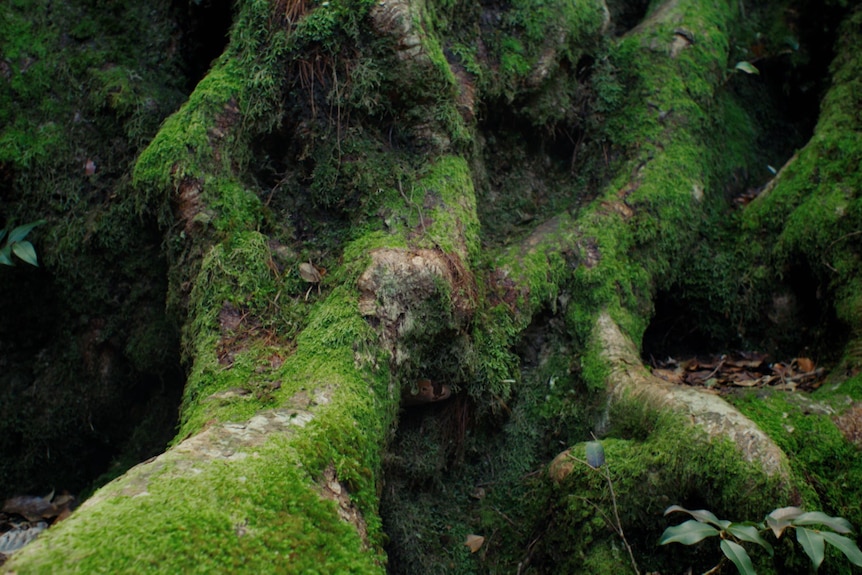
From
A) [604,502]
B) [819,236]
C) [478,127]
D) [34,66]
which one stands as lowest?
[604,502]

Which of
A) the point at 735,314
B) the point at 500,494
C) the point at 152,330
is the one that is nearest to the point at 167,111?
the point at 152,330

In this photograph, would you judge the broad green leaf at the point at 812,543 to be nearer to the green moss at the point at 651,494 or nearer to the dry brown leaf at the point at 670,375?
the green moss at the point at 651,494

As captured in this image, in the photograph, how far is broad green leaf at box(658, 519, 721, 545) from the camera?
2582 mm

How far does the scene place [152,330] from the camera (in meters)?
4.54

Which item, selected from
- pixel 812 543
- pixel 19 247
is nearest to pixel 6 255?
pixel 19 247

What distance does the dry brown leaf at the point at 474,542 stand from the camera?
3717 millimetres

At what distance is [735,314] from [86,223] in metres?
4.91

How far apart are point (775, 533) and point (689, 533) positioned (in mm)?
360

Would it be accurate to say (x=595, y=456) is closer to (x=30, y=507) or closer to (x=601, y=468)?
(x=601, y=468)

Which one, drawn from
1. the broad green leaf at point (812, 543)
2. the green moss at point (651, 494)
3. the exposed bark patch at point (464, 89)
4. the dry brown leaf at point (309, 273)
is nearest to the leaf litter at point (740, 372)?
the green moss at point (651, 494)

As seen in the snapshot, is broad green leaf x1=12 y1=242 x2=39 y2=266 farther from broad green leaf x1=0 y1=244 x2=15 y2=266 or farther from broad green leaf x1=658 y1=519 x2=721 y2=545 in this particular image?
broad green leaf x1=658 y1=519 x2=721 y2=545

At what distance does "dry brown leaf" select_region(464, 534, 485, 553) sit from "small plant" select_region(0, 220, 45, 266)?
327 centimetres

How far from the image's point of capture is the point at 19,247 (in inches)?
163

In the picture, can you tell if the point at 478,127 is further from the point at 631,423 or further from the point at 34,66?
the point at 34,66
